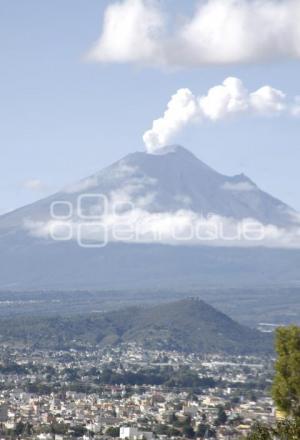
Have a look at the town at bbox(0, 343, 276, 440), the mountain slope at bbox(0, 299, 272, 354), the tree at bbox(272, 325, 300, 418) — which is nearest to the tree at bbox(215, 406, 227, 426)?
the town at bbox(0, 343, 276, 440)

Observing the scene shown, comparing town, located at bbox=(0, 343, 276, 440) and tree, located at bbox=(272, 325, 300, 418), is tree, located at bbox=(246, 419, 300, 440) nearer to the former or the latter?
tree, located at bbox=(272, 325, 300, 418)

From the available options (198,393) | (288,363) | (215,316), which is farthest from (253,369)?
(288,363)

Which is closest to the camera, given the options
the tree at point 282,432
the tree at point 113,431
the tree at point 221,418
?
the tree at point 282,432

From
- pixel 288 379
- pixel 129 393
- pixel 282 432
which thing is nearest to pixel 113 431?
pixel 129 393

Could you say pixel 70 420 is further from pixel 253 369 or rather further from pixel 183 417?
pixel 253 369

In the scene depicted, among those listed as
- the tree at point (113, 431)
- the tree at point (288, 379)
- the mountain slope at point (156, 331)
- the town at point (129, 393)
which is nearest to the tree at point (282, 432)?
the tree at point (288, 379)

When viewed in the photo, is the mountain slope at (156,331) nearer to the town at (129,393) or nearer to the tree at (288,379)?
the town at (129,393)
